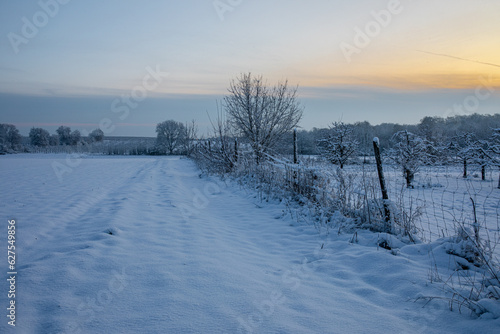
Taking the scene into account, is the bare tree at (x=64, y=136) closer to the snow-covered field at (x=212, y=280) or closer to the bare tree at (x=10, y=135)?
the bare tree at (x=10, y=135)

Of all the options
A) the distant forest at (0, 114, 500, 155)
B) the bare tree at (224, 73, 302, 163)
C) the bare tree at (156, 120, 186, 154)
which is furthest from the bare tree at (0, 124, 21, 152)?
the bare tree at (224, 73, 302, 163)

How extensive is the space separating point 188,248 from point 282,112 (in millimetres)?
14880

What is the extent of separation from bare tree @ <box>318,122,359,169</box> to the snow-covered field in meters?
19.6

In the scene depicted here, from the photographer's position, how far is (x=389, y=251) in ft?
12.5

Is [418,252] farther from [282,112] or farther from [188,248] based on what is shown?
[282,112]

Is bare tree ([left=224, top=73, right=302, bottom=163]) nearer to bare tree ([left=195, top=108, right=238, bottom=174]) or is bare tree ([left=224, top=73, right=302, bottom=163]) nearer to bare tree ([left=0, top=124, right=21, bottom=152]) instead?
bare tree ([left=195, top=108, right=238, bottom=174])

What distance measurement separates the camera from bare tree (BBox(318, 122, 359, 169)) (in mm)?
23500

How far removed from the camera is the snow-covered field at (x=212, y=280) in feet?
7.36

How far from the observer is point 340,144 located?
2366 cm

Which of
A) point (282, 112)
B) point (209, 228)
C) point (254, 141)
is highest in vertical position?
point (282, 112)

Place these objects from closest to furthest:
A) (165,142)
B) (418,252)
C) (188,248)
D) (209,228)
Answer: (418,252) → (188,248) → (209,228) → (165,142)

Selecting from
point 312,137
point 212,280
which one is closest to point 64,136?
point 312,137

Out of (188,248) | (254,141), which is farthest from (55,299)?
(254,141)

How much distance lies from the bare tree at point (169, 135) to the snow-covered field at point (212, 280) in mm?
67315
